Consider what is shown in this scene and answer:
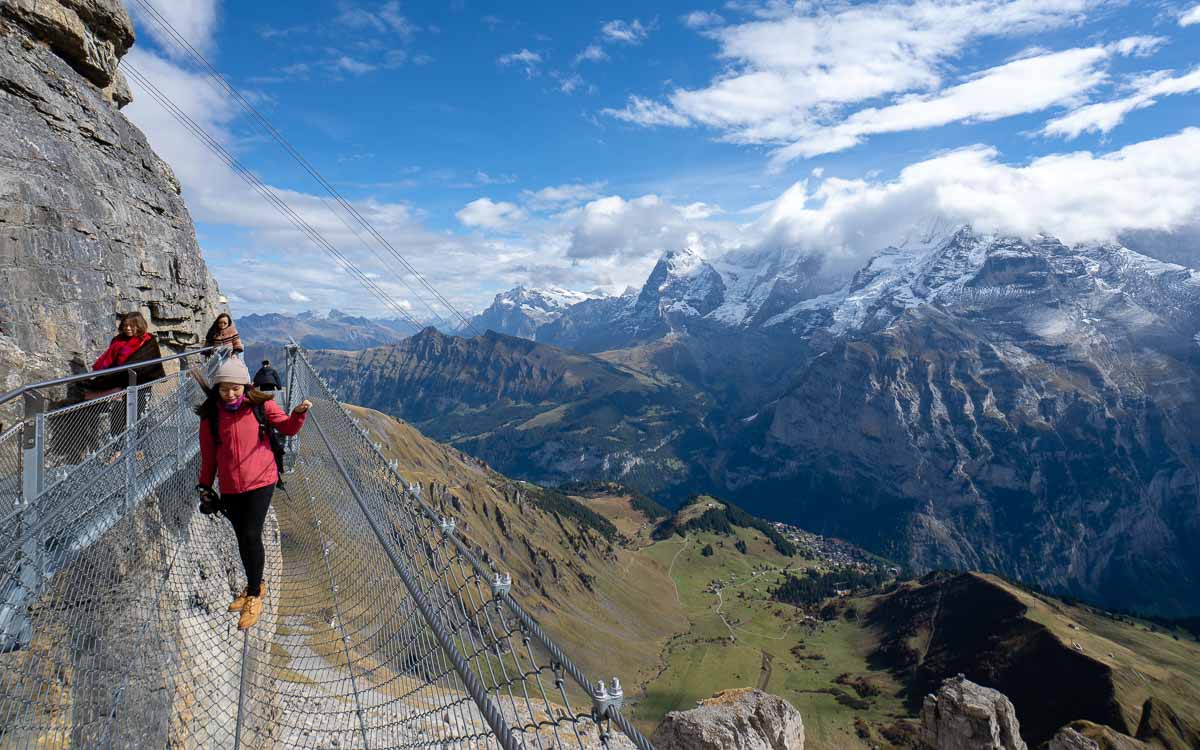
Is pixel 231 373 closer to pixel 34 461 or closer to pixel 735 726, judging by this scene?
pixel 34 461

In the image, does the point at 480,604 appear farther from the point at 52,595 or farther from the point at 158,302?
the point at 158,302

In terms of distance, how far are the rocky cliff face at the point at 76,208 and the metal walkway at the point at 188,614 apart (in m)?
4.93

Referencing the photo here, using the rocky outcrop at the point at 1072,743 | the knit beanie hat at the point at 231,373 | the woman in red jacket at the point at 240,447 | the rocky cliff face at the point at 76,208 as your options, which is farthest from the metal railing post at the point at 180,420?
the rocky outcrop at the point at 1072,743

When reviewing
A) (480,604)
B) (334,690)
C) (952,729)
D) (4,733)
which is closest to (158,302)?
(334,690)

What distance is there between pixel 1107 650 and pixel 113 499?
162 m

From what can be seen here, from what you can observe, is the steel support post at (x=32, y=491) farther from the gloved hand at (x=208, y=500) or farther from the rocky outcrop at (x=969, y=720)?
the rocky outcrop at (x=969, y=720)

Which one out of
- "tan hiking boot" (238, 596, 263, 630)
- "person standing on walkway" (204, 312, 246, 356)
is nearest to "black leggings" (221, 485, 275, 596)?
"tan hiking boot" (238, 596, 263, 630)

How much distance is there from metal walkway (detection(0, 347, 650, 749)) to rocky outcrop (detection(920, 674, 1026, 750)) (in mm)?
31608

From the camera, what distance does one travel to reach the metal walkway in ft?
18.5

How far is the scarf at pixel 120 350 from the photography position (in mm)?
10609

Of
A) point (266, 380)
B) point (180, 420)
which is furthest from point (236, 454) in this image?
point (180, 420)

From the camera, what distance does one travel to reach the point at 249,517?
684 cm

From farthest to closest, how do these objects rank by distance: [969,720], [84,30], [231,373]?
1. [969,720]
2. [84,30]
3. [231,373]

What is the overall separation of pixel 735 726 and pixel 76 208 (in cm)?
2114
